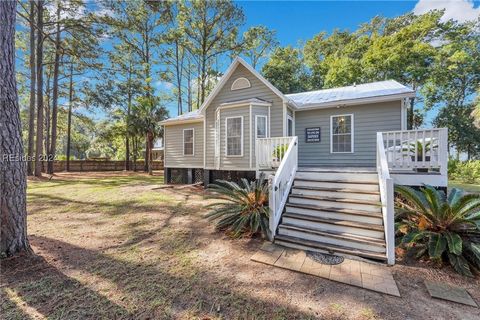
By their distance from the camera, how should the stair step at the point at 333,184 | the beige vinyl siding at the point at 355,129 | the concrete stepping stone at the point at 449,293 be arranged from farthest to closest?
the beige vinyl siding at the point at 355,129 → the stair step at the point at 333,184 → the concrete stepping stone at the point at 449,293

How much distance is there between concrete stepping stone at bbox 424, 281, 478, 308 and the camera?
2553 millimetres

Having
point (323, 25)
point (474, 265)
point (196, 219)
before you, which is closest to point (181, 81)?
point (323, 25)

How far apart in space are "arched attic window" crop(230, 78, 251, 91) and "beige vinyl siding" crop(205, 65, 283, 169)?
0.39ft

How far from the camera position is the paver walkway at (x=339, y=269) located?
287cm

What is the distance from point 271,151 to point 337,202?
297cm

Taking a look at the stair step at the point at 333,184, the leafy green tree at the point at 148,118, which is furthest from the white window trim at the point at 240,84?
the leafy green tree at the point at 148,118

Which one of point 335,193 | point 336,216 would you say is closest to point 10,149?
point 336,216

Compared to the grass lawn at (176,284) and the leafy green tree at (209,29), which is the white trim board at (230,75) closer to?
the grass lawn at (176,284)

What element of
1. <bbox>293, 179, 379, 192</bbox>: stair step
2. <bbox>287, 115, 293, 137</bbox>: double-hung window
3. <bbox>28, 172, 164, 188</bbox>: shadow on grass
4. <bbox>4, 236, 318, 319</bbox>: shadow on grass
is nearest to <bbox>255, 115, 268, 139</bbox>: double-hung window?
<bbox>287, 115, 293, 137</bbox>: double-hung window

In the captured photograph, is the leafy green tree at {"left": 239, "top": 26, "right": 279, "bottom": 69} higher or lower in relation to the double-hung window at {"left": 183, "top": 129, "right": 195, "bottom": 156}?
higher

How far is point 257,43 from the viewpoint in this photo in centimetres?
2297

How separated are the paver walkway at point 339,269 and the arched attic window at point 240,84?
696 centimetres

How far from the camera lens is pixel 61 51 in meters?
12.9

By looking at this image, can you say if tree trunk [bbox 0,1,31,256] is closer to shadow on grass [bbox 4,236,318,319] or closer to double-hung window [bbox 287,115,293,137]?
shadow on grass [bbox 4,236,318,319]
